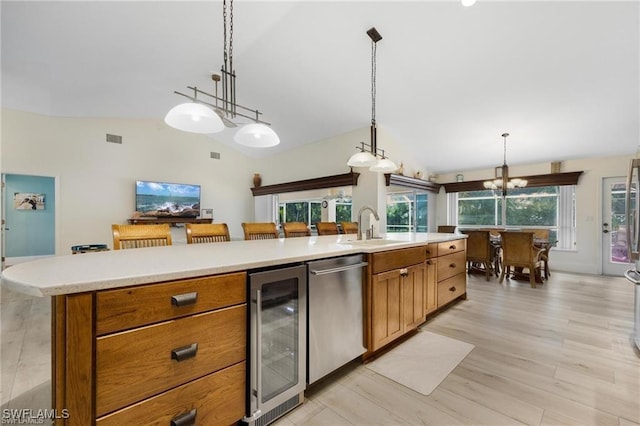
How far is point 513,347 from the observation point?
2252 mm

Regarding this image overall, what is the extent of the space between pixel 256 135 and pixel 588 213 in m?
6.54

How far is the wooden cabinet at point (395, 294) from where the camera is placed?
197cm

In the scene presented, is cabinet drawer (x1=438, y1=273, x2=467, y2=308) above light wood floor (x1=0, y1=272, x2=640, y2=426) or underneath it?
above

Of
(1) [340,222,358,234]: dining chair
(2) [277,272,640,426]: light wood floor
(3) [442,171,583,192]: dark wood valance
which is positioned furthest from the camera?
(3) [442,171,583,192]: dark wood valance

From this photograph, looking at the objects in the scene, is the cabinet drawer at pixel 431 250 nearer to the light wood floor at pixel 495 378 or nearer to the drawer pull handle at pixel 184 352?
the light wood floor at pixel 495 378

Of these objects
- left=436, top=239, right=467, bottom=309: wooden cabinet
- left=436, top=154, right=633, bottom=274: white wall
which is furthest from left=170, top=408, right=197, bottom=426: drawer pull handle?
left=436, top=154, right=633, bottom=274: white wall

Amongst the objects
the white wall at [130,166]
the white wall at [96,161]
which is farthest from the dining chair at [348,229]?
the white wall at [96,161]

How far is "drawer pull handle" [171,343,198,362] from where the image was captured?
42.8 inches

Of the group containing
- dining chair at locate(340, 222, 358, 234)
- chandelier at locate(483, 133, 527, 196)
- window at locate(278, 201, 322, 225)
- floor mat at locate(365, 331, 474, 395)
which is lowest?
floor mat at locate(365, 331, 474, 395)

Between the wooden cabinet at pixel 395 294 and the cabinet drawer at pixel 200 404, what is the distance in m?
1.02

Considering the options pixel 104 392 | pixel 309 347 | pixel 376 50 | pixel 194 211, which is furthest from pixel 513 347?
pixel 194 211

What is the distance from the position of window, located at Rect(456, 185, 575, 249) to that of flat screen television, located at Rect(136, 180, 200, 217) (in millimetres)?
6551

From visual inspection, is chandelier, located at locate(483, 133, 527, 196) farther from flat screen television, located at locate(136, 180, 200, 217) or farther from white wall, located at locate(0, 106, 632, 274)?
flat screen television, located at locate(136, 180, 200, 217)

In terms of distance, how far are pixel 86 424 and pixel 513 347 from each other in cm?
279
